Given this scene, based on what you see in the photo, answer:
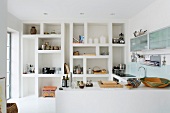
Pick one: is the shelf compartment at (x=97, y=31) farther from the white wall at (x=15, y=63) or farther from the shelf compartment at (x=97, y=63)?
the white wall at (x=15, y=63)

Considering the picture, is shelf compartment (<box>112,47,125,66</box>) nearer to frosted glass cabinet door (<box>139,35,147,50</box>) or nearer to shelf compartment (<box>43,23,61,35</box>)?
frosted glass cabinet door (<box>139,35,147,50</box>)

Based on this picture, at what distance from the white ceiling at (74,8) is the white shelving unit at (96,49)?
1.91ft

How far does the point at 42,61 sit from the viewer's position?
6082 mm

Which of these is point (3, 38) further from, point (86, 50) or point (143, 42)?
point (86, 50)

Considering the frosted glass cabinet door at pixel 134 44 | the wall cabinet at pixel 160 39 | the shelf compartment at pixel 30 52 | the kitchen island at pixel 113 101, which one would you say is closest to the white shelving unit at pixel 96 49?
the frosted glass cabinet door at pixel 134 44

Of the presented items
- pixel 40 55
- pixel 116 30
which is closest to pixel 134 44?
pixel 116 30

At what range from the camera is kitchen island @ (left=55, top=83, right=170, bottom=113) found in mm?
2775

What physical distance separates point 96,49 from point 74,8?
1656 mm

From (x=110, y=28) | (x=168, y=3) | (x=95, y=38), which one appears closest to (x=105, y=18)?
(x=110, y=28)

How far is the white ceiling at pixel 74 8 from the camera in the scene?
13.1ft

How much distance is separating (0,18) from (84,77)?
413 centimetres

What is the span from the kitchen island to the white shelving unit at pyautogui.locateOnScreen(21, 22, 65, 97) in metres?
2.92

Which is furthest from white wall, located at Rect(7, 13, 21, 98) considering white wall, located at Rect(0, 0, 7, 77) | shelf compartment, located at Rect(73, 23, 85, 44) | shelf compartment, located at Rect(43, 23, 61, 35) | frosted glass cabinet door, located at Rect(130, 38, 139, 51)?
white wall, located at Rect(0, 0, 7, 77)

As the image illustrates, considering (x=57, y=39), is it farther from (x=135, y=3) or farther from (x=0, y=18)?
(x=0, y=18)
